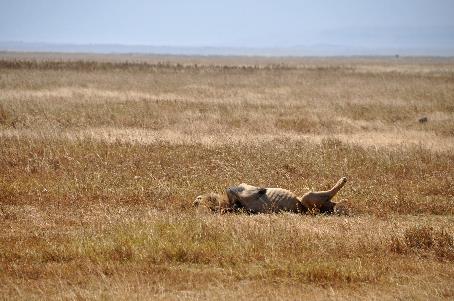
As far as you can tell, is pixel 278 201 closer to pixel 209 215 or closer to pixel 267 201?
pixel 267 201

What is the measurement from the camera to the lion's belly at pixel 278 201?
33.1 ft

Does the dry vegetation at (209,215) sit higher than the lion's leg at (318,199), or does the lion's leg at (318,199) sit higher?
the lion's leg at (318,199)

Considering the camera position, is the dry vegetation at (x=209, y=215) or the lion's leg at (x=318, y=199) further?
the lion's leg at (x=318, y=199)

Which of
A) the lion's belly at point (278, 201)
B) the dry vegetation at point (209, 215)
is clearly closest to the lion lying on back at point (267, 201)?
the lion's belly at point (278, 201)

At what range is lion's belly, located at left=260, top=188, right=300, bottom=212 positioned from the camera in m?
10.1

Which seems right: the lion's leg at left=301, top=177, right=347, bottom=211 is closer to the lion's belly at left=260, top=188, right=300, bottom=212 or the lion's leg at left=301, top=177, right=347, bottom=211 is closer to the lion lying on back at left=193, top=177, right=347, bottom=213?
the lion lying on back at left=193, top=177, right=347, bottom=213

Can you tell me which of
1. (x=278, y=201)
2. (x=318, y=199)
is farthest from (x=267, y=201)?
(x=318, y=199)

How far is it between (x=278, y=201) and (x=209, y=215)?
1.35m

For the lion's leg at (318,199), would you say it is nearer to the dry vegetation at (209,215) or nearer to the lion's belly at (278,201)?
the lion's belly at (278,201)

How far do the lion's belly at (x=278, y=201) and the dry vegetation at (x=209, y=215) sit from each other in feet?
1.68

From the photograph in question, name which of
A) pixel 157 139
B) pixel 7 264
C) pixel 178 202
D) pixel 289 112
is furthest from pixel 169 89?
pixel 7 264

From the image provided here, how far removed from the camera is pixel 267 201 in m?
10.1

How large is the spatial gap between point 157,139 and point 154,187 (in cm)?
556

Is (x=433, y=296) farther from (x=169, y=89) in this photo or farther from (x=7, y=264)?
(x=169, y=89)
